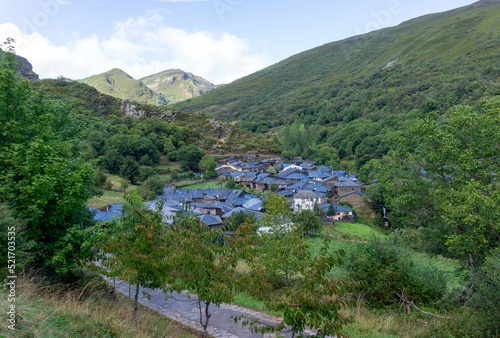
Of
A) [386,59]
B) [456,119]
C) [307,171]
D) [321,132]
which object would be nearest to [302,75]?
[386,59]

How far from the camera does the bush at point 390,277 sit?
748cm

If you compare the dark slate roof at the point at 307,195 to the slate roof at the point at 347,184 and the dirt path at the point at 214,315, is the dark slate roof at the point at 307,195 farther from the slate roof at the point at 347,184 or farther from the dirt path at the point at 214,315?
the dirt path at the point at 214,315

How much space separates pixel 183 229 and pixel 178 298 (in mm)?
5348

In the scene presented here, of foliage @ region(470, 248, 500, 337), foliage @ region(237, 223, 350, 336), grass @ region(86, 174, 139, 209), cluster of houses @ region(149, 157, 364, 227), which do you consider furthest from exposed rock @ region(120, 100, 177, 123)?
foliage @ region(470, 248, 500, 337)

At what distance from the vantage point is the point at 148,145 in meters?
50.1

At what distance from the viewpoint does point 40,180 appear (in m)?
5.99

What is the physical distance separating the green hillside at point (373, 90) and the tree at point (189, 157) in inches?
999

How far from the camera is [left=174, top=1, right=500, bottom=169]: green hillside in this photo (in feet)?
226

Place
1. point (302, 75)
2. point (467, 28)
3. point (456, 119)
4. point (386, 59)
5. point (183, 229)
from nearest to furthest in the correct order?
point (183, 229) < point (456, 119) < point (467, 28) < point (386, 59) < point (302, 75)

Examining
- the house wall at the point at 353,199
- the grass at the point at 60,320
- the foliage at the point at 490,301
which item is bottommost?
the house wall at the point at 353,199

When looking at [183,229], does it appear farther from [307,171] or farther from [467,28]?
[467,28]

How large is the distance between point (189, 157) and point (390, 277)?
162 feet

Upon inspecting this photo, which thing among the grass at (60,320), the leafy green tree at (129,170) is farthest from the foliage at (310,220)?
the leafy green tree at (129,170)

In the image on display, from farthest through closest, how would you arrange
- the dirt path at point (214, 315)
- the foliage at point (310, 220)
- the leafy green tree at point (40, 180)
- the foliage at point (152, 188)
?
the foliage at point (152, 188)
the foliage at point (310, 220)
the dirt path at point (214, 315)
the leafy green tree at point (40, 180)
